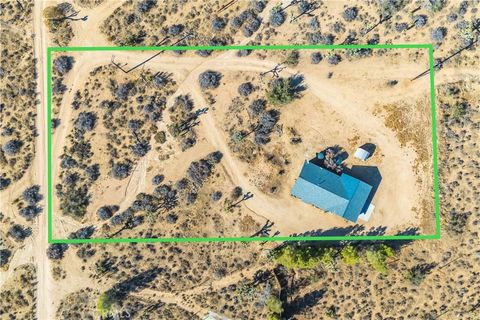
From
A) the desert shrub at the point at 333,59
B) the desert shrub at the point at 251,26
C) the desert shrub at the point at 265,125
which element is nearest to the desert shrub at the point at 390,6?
the desert shrub at the point at 333,59

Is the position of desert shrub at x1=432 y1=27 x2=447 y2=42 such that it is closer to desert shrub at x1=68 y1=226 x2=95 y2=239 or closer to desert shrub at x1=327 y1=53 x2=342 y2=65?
desert shrub at x1=327 y1=53 x2=342 y2=65

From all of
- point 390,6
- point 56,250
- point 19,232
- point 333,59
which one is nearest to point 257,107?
point 333,59

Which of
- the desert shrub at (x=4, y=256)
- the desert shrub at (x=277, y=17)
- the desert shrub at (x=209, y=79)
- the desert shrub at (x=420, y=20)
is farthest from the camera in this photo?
the desert shrub at (x=4, y=256)

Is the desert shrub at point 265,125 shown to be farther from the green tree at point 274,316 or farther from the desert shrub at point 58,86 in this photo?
the desert shrub at point 58,86

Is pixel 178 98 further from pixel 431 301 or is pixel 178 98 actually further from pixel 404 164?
pixel 431 301

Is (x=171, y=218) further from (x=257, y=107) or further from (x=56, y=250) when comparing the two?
(x=257, y=107)

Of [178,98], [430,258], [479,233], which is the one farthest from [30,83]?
[479,233]
